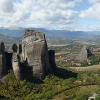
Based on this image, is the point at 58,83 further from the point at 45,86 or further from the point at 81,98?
the point at 81,98

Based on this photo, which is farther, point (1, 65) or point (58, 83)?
point (58, 83)

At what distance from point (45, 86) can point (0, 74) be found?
858 cm

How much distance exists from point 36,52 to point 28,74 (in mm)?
4537

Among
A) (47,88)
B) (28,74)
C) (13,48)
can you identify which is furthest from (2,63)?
(47,88)

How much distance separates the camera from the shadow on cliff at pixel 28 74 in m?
49.4

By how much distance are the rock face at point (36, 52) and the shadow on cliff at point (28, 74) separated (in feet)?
2.36

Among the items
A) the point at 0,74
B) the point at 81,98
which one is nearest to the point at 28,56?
the point at 0,74

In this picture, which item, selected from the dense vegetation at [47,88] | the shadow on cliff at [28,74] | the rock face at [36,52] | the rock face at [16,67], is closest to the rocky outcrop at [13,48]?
the rock face at [36,52]

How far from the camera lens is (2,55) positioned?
48.2 meters

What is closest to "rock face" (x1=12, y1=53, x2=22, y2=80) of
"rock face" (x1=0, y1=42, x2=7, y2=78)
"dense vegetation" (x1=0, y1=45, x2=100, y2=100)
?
"dense vegetation" (x1=0, y1=45, x2=100, y2=100)

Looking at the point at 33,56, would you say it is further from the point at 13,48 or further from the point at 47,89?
the point at 47,89

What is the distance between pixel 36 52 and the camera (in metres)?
50.9

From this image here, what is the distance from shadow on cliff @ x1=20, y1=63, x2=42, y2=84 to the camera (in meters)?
49.4

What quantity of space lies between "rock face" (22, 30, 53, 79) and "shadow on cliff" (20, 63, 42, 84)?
0.72 m
